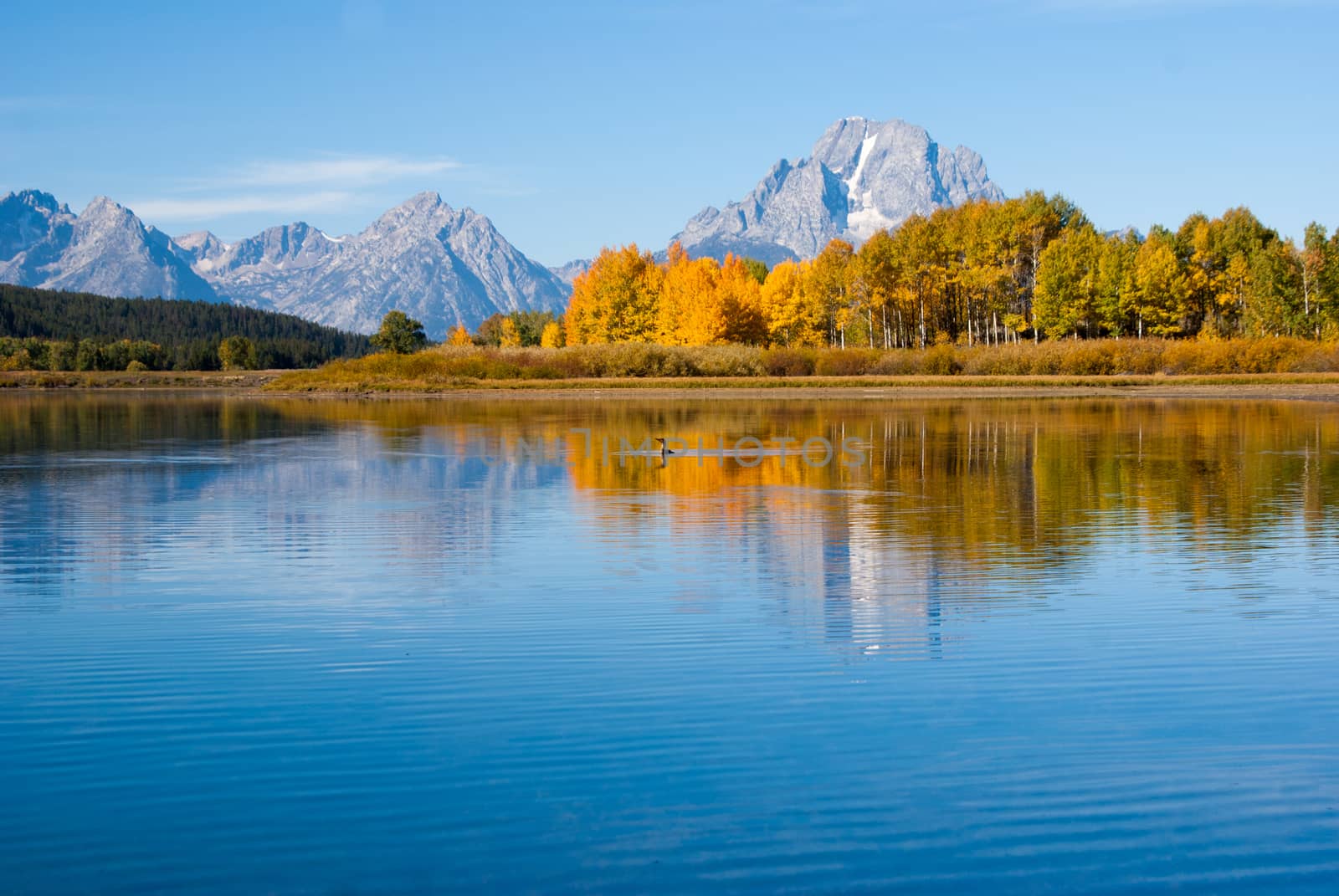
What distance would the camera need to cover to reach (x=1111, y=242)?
93.9 metres

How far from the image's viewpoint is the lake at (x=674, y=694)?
7188mm

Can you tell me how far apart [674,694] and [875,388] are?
69086 mm

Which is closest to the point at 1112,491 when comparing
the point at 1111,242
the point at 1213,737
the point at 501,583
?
the point at 501,583

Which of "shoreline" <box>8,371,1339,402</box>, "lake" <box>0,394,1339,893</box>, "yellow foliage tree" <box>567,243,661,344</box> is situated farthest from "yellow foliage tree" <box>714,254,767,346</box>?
"lake" <box>0,394,1339,893</box>

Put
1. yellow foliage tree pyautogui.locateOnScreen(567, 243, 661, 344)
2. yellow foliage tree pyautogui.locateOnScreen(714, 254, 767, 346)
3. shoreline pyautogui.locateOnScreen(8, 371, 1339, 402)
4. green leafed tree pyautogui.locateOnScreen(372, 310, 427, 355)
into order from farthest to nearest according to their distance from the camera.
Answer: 1. green leafed tree pyautogui.locateOnScreen(372, 310, 427, 355)
2. yellow foliage tree pyautogui.locateOnScreen(567, 243, 661, 344)
3. yellow foliage tree pyautogui.locateOnScreen(714, 254, 767, 346)
4. shoreline pyautogui.locateOnScreen(8, 371, 1339, 402)

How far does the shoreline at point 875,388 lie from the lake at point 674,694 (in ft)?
165

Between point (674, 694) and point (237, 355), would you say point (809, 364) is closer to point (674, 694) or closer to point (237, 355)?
point (674, 694)

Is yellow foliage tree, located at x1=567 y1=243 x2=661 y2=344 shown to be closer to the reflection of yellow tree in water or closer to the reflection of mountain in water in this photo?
the reflection of yellow tree in water

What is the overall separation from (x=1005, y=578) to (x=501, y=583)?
652cm

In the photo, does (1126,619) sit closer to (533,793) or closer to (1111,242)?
(533,793)

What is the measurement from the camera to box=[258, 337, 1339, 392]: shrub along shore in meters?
77.2

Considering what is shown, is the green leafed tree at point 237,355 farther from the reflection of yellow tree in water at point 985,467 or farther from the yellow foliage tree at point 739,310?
the reflection of yellow tree in water at point 985,467

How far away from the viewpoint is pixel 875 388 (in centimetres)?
7775

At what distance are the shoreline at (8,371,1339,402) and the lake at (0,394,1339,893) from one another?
165ft
